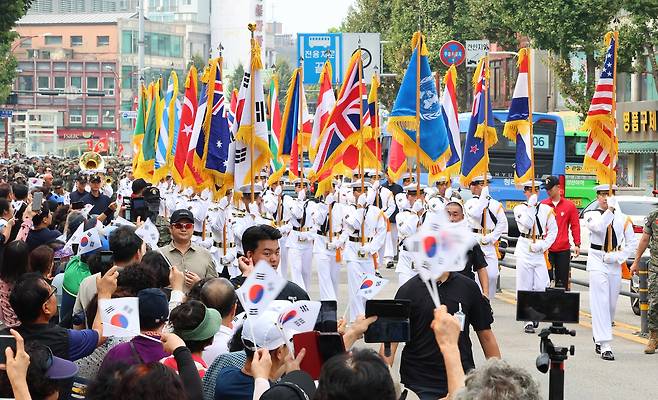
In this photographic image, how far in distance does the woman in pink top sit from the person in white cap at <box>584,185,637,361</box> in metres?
7.95

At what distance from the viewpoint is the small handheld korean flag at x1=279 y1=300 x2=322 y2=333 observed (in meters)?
5.76

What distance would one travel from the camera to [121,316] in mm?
6480

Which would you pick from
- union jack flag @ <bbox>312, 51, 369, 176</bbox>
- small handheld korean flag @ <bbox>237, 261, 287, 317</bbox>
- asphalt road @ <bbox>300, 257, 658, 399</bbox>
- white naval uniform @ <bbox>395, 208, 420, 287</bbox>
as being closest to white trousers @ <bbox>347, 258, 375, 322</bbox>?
white naval uniform @ <bbox>395, 208, 420, 287</bbox>

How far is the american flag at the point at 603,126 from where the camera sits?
15.8m

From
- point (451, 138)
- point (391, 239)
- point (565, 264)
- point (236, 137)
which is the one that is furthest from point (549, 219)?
point (391, 239)

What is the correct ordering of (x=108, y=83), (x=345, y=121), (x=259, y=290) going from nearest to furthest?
(x=259, y=290), (x=345, y=121), (x=108, y=83)

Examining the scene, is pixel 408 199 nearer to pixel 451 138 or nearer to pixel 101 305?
pixel 451 138

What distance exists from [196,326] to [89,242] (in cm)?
419

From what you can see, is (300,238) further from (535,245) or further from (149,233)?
(149,233)

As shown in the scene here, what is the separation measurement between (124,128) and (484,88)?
368 feet

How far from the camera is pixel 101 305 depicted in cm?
655

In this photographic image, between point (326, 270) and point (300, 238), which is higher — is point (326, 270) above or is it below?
below

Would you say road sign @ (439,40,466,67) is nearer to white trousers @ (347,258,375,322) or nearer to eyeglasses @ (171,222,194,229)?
white trousers @ (347,258,375,322)

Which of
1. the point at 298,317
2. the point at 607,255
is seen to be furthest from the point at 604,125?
the point at 298,317
